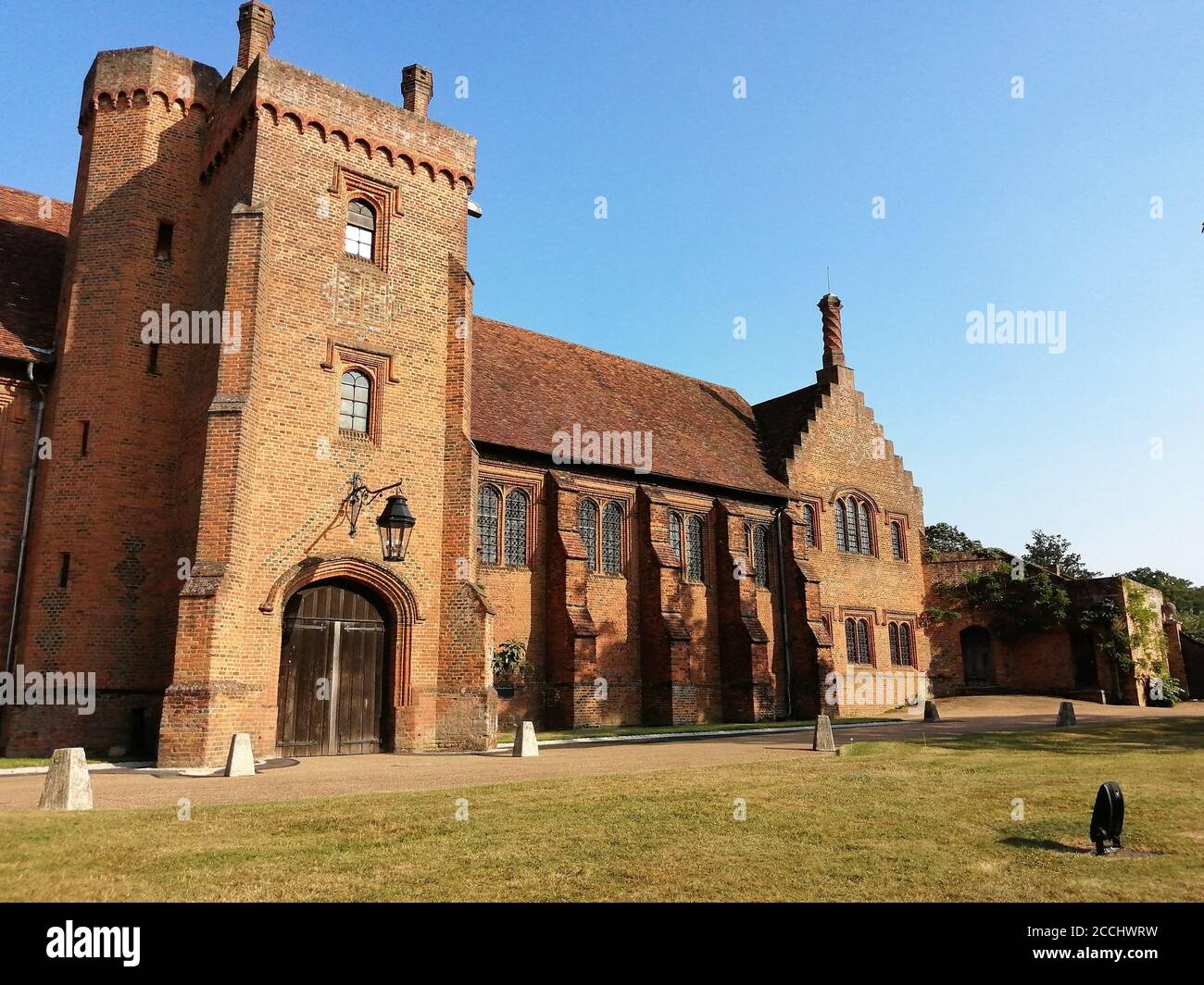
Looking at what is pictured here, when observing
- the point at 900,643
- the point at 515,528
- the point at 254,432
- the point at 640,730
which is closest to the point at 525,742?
the point at 640,730

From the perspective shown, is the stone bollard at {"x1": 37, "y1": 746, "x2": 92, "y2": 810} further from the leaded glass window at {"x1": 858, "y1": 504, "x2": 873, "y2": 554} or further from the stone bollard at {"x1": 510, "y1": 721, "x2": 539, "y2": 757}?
the leaded glass window at {"x1": 858, "y1": 504, "x2": 873, "y2": 554}

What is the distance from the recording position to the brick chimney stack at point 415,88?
20.4 metres

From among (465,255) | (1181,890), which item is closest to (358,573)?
(465,255)

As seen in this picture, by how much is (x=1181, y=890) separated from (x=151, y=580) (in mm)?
17592

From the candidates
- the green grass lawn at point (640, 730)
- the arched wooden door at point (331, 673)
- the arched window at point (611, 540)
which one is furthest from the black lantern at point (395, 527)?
the arched window at point (611, 540)

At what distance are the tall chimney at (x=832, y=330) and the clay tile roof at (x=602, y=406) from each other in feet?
14.4

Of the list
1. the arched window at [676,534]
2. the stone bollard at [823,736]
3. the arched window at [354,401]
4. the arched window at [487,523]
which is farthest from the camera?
the arched window at [676,534]

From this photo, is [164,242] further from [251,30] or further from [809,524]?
[809,524]

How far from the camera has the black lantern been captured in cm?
1608

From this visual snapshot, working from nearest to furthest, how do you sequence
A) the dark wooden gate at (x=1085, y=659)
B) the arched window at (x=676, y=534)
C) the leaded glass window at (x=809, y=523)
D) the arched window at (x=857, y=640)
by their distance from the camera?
1. the arched window at (x=676, y=534)
2. the leaded glass window at (x=809, y=523)
3. the arched window at (x=857, y=640)
4. the dark wooden gate at (x=1085, y=659)

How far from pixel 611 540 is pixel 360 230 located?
39.0 ft

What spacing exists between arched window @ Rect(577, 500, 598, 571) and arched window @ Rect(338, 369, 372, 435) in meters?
8.73

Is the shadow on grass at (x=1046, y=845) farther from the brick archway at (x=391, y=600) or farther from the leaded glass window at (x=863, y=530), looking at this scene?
the leaded glass window at (x=863, y=530)
